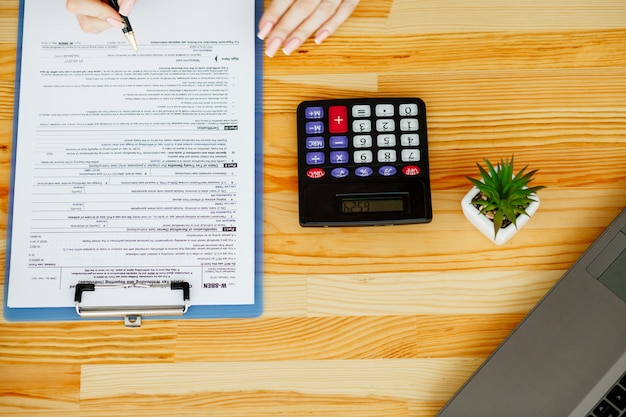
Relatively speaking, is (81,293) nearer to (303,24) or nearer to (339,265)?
(339,265)

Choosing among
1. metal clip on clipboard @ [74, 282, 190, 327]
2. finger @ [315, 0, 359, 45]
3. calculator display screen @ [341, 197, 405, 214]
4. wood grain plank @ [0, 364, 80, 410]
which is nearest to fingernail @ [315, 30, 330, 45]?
finger @ [315, 0, 359, 45]

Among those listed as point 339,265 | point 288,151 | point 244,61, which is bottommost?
point 339,265

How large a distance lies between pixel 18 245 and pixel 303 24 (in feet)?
1.39

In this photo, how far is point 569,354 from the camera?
0.54 meters

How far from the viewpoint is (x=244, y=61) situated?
0.63 m

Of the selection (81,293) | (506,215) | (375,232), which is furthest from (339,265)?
(81,293)

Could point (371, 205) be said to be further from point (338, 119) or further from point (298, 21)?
point (298, 21)

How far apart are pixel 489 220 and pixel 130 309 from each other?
41 centimetres

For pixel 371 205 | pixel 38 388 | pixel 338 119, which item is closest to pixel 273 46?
pixel 338 119

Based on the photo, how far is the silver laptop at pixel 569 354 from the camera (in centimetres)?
53

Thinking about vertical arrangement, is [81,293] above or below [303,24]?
below

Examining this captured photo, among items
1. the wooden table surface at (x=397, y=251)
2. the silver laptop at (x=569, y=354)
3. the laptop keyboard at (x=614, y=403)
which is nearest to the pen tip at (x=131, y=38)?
the wooden table surface at (x=397, y=251)

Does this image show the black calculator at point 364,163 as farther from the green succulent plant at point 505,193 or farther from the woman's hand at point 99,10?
the woman's hand at point 99,10

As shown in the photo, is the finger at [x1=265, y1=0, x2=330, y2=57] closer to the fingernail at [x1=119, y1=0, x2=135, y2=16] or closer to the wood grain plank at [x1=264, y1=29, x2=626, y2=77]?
the wood grain plank at [x1=264, y1=29, x2=626, y2=77]
